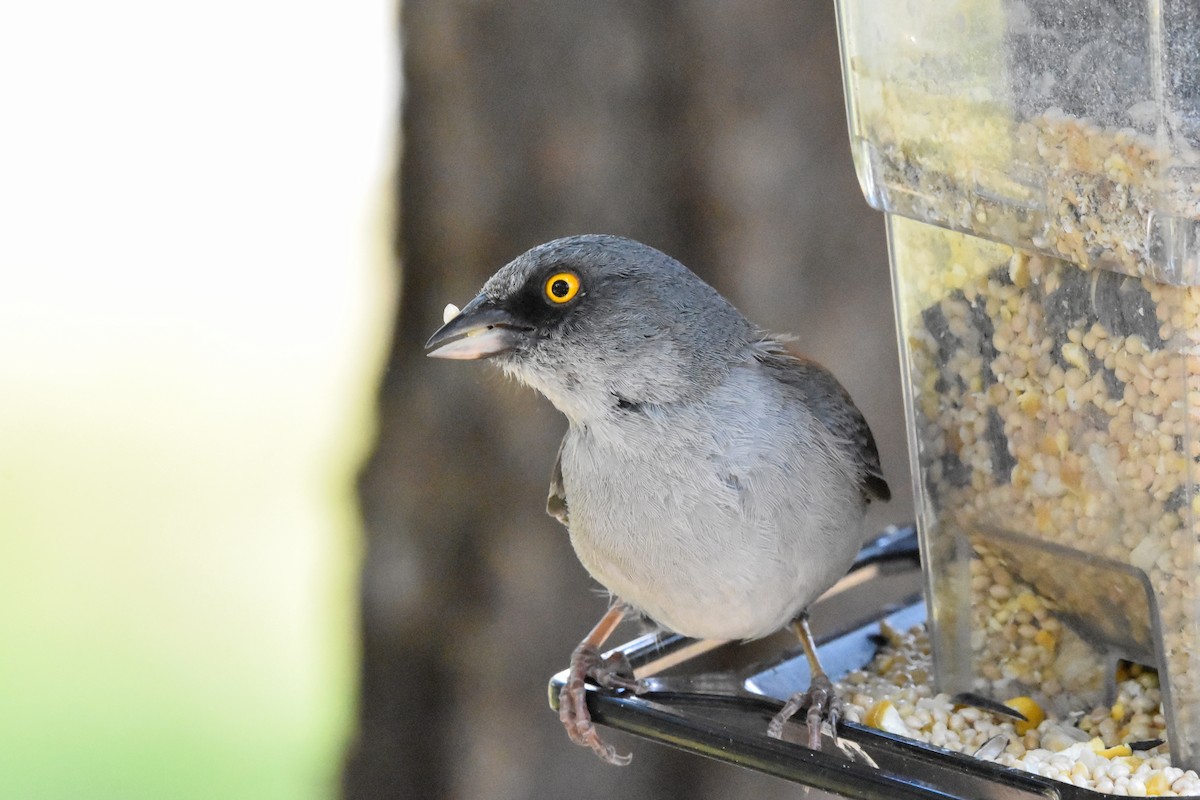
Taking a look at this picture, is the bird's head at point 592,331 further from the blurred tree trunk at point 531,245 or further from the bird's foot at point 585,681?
the blurred tree trunk at point 531,245

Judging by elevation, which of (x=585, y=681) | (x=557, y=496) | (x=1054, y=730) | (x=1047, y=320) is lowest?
(x=1054, y=730)

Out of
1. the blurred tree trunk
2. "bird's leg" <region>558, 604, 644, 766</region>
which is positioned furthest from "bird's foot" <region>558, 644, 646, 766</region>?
the blurred tree trunk

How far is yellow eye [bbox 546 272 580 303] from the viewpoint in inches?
109

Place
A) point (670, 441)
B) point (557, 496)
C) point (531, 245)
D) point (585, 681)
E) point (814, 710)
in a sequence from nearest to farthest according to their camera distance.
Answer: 1. point (814, 710)
2. point (670, 441)
3. point (585, 681)
4. point (557, 496)
5. point (531, 245)

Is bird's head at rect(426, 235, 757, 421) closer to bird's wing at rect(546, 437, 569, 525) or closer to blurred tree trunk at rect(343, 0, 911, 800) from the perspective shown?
bird's wing at rect(546, 437, 569, 525)

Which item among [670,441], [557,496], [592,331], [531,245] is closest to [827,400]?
[670,441]

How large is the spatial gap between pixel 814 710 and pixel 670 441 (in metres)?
0.55

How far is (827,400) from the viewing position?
9.48 ft

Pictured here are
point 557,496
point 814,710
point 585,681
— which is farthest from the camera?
point 557,496

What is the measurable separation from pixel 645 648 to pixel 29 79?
492 cm

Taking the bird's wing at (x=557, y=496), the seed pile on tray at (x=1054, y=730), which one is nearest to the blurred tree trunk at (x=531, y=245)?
the bird's wing at (x=557, y=496)

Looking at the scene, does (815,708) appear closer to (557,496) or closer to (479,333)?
(557,496)

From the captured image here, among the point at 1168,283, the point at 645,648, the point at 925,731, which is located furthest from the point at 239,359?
the point at 1168,283

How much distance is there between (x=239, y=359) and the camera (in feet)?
22.9
